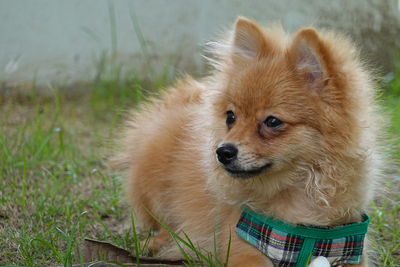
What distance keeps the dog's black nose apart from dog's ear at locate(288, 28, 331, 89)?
476 millimetres

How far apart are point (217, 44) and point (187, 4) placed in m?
3.39

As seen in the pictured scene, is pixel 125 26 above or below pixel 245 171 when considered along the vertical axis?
below

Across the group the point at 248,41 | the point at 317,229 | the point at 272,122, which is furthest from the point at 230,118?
the point at 317,229

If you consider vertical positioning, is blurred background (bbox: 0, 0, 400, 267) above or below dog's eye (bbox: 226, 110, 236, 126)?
below

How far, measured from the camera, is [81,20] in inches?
259

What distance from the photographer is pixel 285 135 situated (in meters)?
2.87

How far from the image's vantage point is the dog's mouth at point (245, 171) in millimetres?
2878

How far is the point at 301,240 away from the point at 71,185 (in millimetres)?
2155

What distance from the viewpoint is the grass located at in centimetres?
336

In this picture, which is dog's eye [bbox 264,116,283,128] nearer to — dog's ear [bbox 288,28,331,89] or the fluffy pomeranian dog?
the fluffy pomeranian dog

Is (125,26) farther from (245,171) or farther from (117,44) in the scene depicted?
(245,171)

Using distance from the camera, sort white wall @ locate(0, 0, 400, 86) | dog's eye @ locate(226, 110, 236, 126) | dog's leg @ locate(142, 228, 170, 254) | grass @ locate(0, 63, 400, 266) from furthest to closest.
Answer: white wall @ locate(0, 0, 400, 86)
dog's leg @ locate(142, 228, 170, 254)
grass @ locate(0, 63, 400, 266)
dog's eye @ locate(226, 110, 236, 126)

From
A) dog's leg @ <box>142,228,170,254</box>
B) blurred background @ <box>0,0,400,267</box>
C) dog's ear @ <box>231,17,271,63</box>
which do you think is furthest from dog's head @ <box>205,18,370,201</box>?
blurred background @ <box>0,0,400,267</box>

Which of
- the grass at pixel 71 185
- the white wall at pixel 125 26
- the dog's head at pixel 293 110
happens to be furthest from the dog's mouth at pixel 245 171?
the white wall at pixel 125 26
